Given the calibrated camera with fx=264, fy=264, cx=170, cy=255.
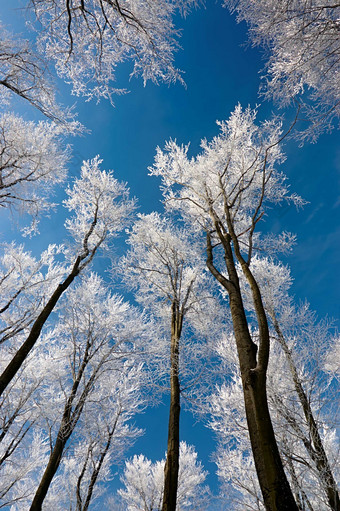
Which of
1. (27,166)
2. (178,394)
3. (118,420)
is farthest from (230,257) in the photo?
(118,420)

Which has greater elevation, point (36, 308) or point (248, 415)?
point (36, 308)

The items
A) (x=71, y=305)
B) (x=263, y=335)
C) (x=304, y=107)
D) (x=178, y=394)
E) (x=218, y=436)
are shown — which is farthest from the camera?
(x=71, y=305)

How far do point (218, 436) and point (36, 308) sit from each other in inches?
241

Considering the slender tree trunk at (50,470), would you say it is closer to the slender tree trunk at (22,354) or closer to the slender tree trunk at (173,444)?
the slender tree trunk at (173,444)

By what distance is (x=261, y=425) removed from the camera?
6.70 ft

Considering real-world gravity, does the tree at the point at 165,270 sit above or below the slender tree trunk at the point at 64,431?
above

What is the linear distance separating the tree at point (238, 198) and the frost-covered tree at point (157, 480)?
10852 millimetres

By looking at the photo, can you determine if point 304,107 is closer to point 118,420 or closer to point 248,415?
point 248,415

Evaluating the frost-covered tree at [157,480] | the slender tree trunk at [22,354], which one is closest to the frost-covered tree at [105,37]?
the slender tree trunk at [22,354]

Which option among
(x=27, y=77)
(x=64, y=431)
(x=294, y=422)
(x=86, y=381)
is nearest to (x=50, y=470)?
(x=64, y=431)

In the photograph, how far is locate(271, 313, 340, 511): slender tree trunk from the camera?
4.60 m

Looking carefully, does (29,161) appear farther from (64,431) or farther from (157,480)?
(157,480)

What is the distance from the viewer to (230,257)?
13.2 ft

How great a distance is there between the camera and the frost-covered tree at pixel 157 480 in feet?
40.2
